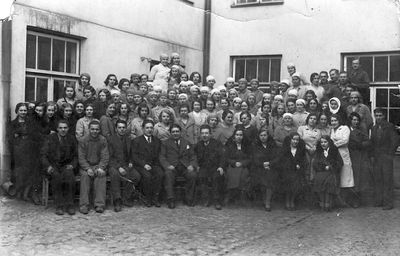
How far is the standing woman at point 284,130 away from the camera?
26.3 feet

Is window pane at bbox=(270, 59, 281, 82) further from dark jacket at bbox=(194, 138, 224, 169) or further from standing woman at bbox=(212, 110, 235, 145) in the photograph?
dark jacket at bbox=(194, 138, 224, 169)

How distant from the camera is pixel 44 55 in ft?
28.1

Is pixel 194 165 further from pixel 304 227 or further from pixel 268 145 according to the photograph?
pixel 304 227

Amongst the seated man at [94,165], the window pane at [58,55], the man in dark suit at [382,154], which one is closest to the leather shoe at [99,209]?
the seated man at [94,165]

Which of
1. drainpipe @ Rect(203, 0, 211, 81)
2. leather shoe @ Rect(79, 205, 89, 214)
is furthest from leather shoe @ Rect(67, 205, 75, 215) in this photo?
drainpipe @ Rect(203, 0, 211, 81)

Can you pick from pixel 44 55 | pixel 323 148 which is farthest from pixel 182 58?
pixel 323 148

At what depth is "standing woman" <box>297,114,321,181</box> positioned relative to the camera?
25.6 feet

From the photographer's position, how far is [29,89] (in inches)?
326

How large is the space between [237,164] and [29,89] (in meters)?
3.56

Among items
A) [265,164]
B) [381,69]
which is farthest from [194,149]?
[381,69]

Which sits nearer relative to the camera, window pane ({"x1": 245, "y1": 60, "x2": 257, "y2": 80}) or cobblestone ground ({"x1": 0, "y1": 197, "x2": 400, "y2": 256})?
cobblestone ground ({"x1": 0, "y1": 197, "x2": 400, "y2": 256})

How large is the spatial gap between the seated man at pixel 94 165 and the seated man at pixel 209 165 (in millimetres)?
1485

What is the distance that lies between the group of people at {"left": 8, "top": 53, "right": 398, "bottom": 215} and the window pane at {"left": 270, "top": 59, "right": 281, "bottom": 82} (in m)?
3.15

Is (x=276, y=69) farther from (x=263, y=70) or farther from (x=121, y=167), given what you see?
(x=121, y=167)
